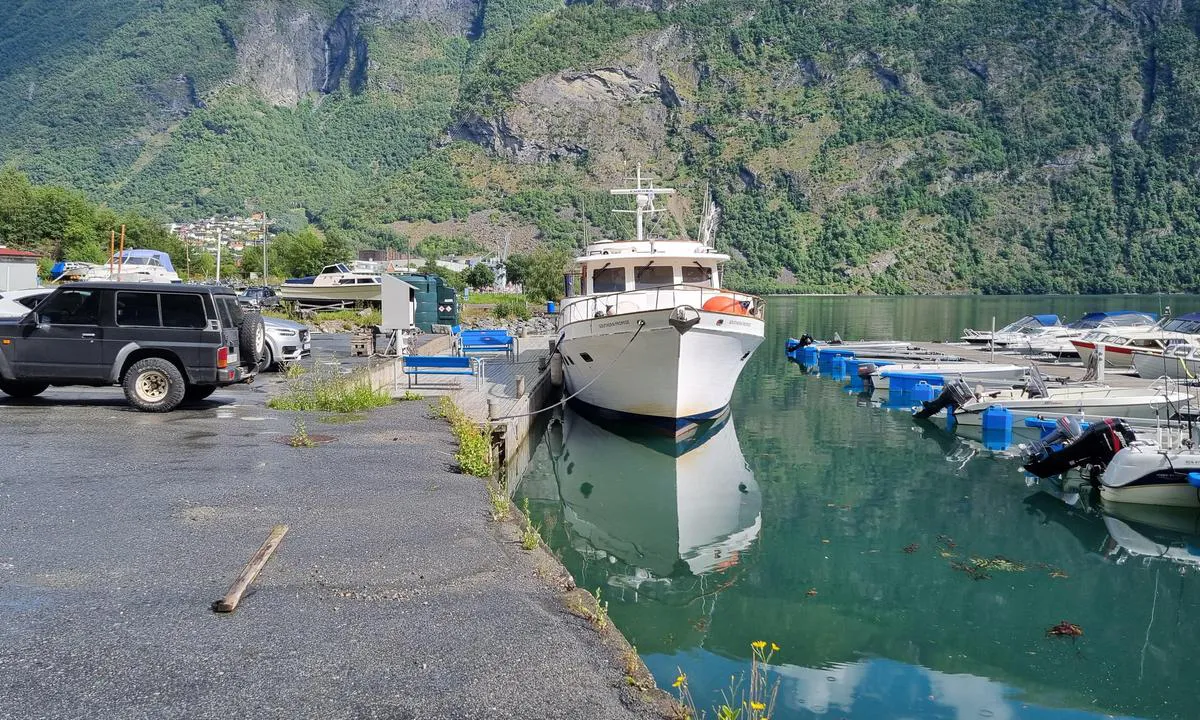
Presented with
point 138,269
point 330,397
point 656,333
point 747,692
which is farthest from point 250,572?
point 138,269

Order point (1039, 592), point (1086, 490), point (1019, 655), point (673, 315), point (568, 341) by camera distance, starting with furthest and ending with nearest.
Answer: point (568, 341) < point (673, 315) < point (1086, 490) < point (1039, 592) < point (1019, 655)

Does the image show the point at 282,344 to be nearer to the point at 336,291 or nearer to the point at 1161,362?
the point at 1161,362

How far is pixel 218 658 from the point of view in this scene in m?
5.83

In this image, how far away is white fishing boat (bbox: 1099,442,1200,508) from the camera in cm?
→ 1383

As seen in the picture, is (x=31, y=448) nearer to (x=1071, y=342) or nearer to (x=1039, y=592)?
(x=1039, y=592)

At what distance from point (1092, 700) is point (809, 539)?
5556 mm

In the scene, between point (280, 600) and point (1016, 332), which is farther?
point (1016, 332)

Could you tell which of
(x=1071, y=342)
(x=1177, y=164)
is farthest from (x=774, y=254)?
(x=1071, y=342)

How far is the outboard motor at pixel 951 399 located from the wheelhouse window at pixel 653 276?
7.35 m

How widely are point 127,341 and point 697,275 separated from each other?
1337cm

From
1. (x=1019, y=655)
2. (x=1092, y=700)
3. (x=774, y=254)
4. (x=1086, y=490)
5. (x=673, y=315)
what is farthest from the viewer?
(x=774, y=254)

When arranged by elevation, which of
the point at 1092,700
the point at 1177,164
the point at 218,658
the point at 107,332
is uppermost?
the point at 1177,164

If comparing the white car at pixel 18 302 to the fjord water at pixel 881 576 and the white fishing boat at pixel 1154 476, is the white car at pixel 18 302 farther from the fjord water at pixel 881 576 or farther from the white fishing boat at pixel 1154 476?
the white fishing boat at pixel 1154 476

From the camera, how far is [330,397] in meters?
16.7
